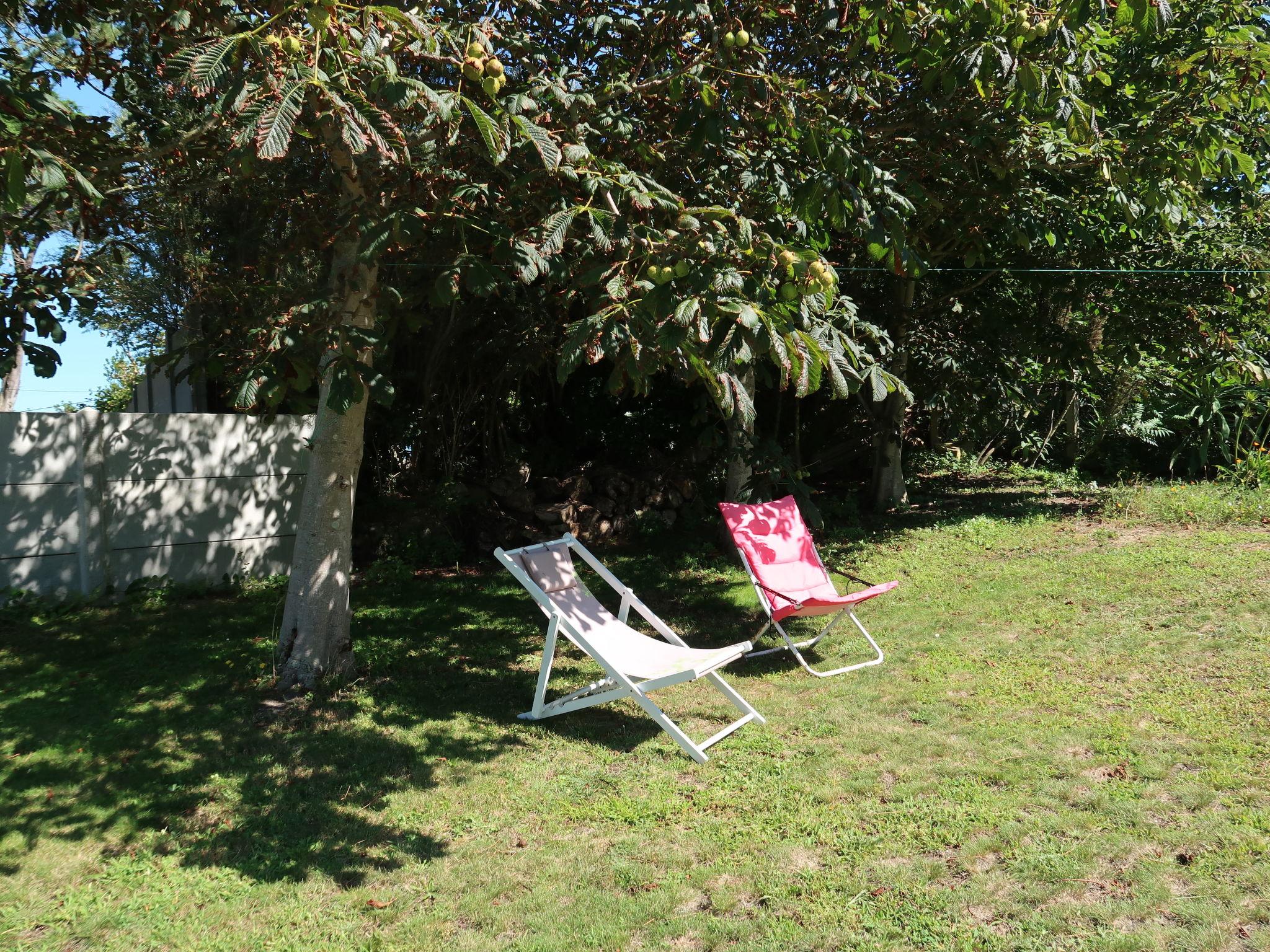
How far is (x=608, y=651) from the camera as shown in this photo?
5.22 metres

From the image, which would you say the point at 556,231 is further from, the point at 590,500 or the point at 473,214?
the point at 590,500

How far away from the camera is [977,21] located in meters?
5.53

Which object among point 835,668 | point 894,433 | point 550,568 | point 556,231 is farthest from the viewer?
point 894,433

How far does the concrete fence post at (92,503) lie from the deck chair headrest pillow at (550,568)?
3.82m

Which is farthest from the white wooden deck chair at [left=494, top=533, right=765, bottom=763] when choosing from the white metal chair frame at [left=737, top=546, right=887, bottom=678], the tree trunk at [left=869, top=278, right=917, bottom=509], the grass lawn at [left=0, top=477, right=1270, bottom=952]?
the tree trunk at [left=869, top=278, right=917, bottom=509]

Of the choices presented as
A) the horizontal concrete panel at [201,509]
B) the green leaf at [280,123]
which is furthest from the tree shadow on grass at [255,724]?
the green leaf at [280,123]

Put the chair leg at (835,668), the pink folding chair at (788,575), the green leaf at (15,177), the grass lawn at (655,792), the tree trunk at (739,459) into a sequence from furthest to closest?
the tree trunk at (739,459), the pink folding chair at (788,575), the chair leg at (835,668), the green leaf at (15,177), the grass lawn at (655,792)

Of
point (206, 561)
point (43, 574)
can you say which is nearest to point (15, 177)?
point (43, 574)

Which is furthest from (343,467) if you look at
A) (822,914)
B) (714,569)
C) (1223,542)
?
(1223,542)

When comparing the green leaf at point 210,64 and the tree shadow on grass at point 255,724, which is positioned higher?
the green leaf at point 210,64

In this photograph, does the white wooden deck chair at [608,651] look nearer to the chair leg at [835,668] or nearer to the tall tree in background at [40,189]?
the chair leg at [835,668]

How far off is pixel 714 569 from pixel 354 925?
607 centimetres

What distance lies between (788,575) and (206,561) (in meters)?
4.82

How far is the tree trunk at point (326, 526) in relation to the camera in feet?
17.9
